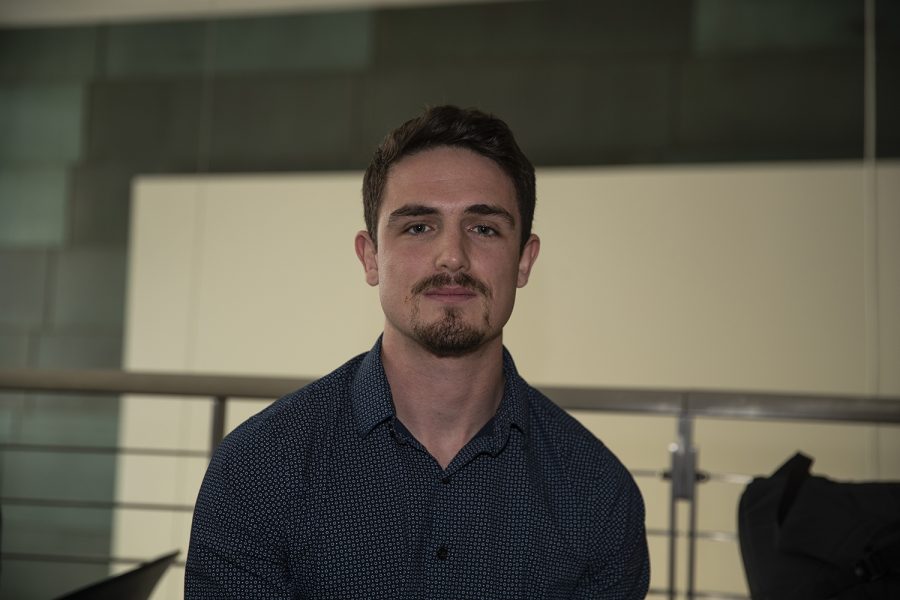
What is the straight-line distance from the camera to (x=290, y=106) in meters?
3.53

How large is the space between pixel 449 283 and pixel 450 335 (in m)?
0.06

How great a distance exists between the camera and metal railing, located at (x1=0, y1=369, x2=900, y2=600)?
1.54 meters

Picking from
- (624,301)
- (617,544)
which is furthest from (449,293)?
(624,301)

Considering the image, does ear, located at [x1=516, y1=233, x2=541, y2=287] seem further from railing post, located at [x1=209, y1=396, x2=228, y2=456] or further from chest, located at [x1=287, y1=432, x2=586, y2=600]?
railing post, located at [x1=209, y1=396, x2=228, y2=456]

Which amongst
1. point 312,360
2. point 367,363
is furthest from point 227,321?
point 367,363

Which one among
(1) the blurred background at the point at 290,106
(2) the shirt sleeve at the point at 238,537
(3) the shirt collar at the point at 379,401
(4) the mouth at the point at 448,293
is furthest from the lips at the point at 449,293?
(1) the blurred background at the point at 290,106

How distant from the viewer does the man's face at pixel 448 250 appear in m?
1.05

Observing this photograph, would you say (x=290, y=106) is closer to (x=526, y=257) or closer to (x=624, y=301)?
(x=624, y=301)

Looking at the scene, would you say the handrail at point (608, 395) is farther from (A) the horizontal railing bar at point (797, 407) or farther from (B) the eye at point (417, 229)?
(B) the eye at point (417, 229)

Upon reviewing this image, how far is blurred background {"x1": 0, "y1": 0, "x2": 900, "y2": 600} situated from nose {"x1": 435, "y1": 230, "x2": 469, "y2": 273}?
86.6 inches

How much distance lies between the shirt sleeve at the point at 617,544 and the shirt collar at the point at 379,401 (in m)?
0.13

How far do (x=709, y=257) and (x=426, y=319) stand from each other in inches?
89.6

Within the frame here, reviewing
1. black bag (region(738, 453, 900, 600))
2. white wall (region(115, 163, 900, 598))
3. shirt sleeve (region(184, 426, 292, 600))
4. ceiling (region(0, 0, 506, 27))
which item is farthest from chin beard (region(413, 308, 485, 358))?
ceiling (region(0, 0, 506, 27))

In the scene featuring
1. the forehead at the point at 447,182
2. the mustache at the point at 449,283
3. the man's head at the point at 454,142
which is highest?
the man's head at the point at 454,142
